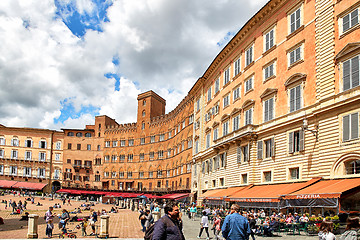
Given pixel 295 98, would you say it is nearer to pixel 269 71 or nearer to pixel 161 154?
pixel 269 71

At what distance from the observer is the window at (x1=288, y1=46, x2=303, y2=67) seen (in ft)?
84.4

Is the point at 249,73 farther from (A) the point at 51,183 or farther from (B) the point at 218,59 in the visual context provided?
(A) the point at 51,183

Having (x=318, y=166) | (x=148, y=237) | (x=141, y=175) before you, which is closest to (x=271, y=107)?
(x=318, y=166)

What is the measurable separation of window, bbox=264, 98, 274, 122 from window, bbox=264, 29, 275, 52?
464cm

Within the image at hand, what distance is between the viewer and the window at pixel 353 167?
1956 cm

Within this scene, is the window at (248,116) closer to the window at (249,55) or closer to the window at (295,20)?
the window at (249,55)

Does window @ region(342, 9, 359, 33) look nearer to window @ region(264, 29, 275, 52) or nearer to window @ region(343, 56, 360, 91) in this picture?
window @ region(343, 56, 360, 91)

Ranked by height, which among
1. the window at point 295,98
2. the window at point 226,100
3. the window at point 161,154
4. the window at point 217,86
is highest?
the window at point 217,86

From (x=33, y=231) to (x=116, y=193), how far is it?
199ft

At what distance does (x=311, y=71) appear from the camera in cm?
2402

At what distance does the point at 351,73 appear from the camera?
20.3m

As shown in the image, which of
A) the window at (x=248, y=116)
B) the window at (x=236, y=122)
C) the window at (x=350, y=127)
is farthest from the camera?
the window at (x=236, y=122)

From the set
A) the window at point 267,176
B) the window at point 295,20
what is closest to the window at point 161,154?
the window at point 267,176

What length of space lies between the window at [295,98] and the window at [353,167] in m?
6.08
